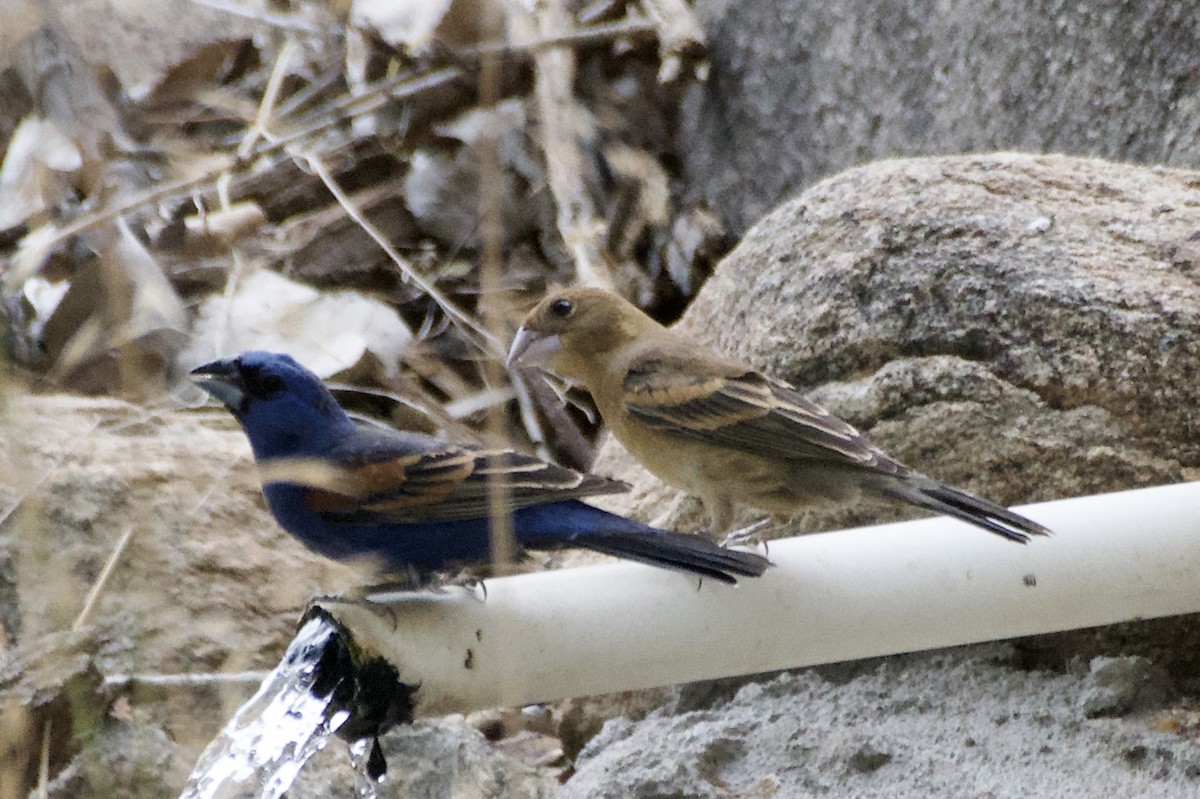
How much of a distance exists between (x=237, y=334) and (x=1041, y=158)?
226 cm

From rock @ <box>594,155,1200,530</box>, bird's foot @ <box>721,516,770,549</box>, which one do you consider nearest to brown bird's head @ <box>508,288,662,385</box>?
rock @ <box>594,155,1200,530</box>

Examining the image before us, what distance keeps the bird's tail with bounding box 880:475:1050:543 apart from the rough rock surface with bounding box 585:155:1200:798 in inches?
13.9

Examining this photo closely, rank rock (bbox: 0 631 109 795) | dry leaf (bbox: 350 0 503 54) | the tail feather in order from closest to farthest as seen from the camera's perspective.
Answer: the tail feather, rock (bbox: 0 631 109 795), dry leaf (bbox: 350 0 503 54)

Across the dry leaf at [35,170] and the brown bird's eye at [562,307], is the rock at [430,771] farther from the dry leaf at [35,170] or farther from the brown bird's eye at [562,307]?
the dry leaf at [35,170]

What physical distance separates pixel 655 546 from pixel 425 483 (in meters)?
0.45

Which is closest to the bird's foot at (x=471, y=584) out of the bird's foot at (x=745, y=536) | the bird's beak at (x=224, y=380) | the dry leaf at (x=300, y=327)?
the bird's beak at (x=224, y=380)

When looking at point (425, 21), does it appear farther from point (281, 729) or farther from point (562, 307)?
point (281, 729)

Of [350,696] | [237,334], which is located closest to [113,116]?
[237,334]

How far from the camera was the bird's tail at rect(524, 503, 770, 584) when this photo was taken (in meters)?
2.47

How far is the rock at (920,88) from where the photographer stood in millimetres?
3775

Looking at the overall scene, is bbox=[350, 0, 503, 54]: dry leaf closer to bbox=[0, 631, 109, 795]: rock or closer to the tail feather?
bbox=[0, 631, 109, 795]: rock

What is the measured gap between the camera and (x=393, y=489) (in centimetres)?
268

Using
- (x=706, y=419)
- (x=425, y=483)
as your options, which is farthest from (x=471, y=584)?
(x=706, y=419)

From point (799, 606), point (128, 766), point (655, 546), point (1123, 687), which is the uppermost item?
point (655, 546)
